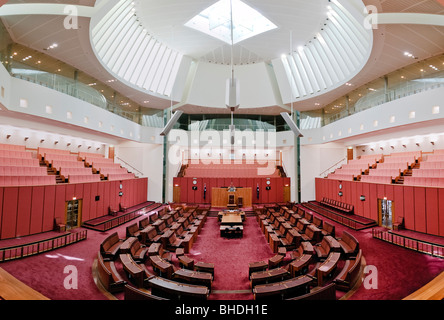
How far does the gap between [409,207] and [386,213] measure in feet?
4.64

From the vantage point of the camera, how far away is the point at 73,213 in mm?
11195

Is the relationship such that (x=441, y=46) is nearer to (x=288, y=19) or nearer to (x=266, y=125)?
(x=288, y=19)

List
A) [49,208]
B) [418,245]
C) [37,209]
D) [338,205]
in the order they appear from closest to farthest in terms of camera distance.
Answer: [418,245] < [37,209] < [49,208] < [338,205]

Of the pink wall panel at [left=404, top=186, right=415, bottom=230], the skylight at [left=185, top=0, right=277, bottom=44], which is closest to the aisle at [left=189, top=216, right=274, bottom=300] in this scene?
the pink wall panel at [left=404, top=186, right=415, bottom=230]

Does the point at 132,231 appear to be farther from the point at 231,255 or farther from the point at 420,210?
the point at 420,210

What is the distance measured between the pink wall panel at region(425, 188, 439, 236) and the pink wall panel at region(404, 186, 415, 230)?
608 mm

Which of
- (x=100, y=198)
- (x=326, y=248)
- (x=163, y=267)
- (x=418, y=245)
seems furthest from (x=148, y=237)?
(x=418, y=245)

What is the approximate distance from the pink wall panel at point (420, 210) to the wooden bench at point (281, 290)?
8220 millimetres

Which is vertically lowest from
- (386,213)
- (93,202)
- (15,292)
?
(386,213)

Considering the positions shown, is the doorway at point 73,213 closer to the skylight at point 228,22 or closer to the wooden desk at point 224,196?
the wooden desk at point 224,196

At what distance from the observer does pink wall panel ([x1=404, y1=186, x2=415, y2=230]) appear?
10.3 meters

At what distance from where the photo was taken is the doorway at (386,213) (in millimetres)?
11445

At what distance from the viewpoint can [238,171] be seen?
69.6ft
